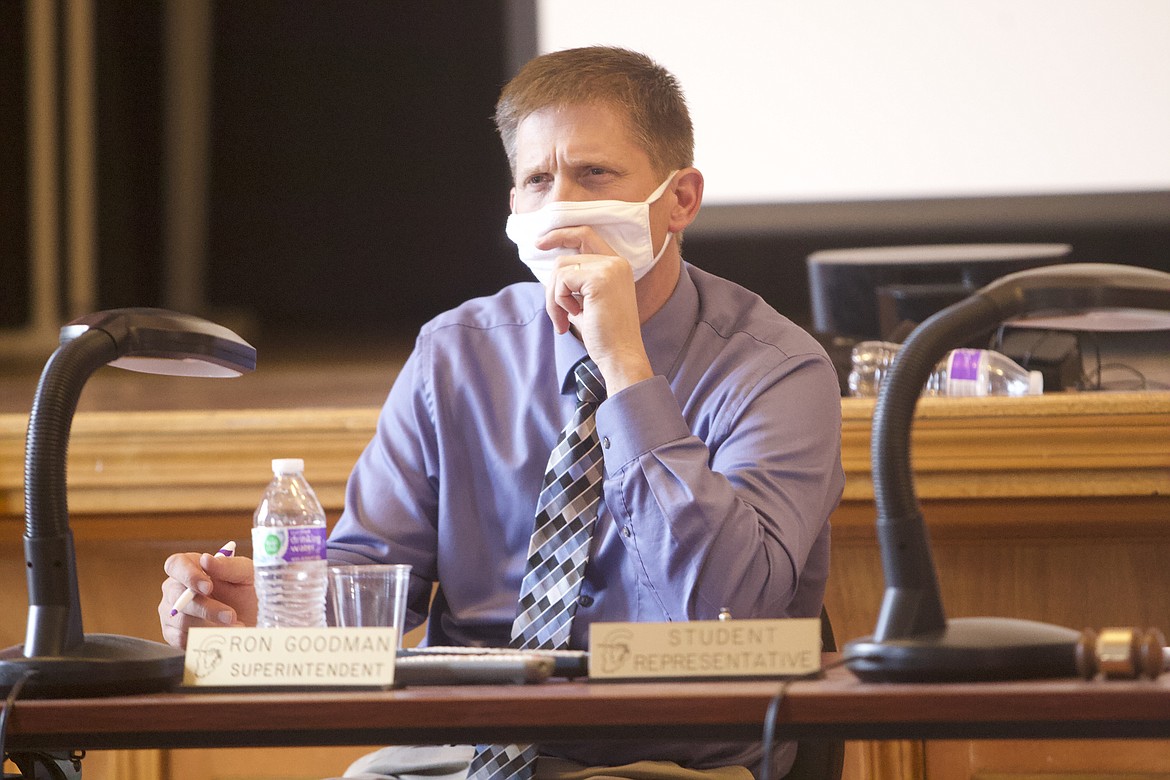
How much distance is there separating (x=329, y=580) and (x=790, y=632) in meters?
0.36

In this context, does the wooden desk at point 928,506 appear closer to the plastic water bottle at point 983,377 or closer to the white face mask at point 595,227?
the plastic water bottle at point 983,377

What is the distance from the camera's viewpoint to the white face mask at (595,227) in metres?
1.45

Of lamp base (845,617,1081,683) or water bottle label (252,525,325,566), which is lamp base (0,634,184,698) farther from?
lamp base (845,617,1081,683)

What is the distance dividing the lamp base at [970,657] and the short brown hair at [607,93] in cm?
75

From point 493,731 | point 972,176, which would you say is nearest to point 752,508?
point 493,731

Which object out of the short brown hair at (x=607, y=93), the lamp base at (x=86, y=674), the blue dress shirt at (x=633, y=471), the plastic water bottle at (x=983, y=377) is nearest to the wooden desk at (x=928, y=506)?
the plastic water bottle at (x=983, y=377)

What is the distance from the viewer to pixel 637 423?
1270mm

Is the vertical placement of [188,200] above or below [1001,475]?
above

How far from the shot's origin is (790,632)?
0.95 meters

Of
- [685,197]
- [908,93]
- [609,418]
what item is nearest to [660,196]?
[685,197]

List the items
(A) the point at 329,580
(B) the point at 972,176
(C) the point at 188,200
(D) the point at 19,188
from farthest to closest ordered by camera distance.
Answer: (C) the point at 188,200
(D) the point at 19,188
(B) the point at 972,176
(A) the point at 329,580

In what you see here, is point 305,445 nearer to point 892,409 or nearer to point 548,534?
point 548,534

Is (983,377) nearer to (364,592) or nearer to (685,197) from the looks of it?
(685,197)

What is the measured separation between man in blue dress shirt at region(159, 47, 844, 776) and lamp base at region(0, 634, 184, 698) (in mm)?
262
